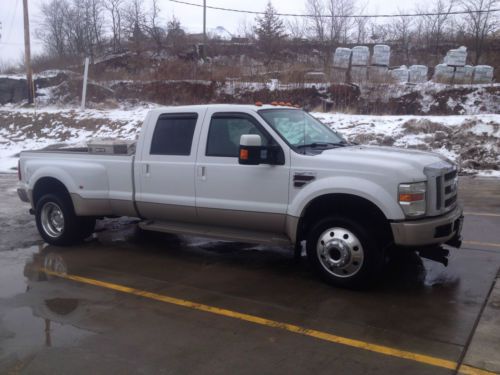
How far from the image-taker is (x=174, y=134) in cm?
663

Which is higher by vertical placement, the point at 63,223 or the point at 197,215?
the point at 197,215

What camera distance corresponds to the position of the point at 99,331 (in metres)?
4.54

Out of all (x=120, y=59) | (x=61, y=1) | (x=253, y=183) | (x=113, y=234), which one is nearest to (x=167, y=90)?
(x=120, y=59)

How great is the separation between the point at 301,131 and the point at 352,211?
1.28 meters

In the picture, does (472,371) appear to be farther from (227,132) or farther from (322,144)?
(227,132)

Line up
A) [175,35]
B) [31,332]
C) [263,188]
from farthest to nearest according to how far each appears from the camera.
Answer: [175,35]
[263,188]
[31,332]

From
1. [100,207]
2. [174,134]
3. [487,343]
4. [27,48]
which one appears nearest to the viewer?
[487,343]

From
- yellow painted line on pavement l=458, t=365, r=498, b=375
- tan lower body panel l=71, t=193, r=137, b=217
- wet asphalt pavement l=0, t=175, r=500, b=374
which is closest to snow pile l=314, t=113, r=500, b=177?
wet asphalt pavement l=0, t=175, r=500, b=374

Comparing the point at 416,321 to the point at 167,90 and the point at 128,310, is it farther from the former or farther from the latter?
the point at 167,90

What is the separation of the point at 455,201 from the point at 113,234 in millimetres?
5255

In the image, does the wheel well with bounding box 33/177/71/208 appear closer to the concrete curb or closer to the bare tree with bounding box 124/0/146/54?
the concrete curb

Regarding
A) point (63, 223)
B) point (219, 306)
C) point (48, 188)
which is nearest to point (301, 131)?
point (219, 306)

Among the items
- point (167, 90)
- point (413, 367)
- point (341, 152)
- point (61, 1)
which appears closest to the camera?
point (413, 367)

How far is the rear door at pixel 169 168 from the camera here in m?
6.40
